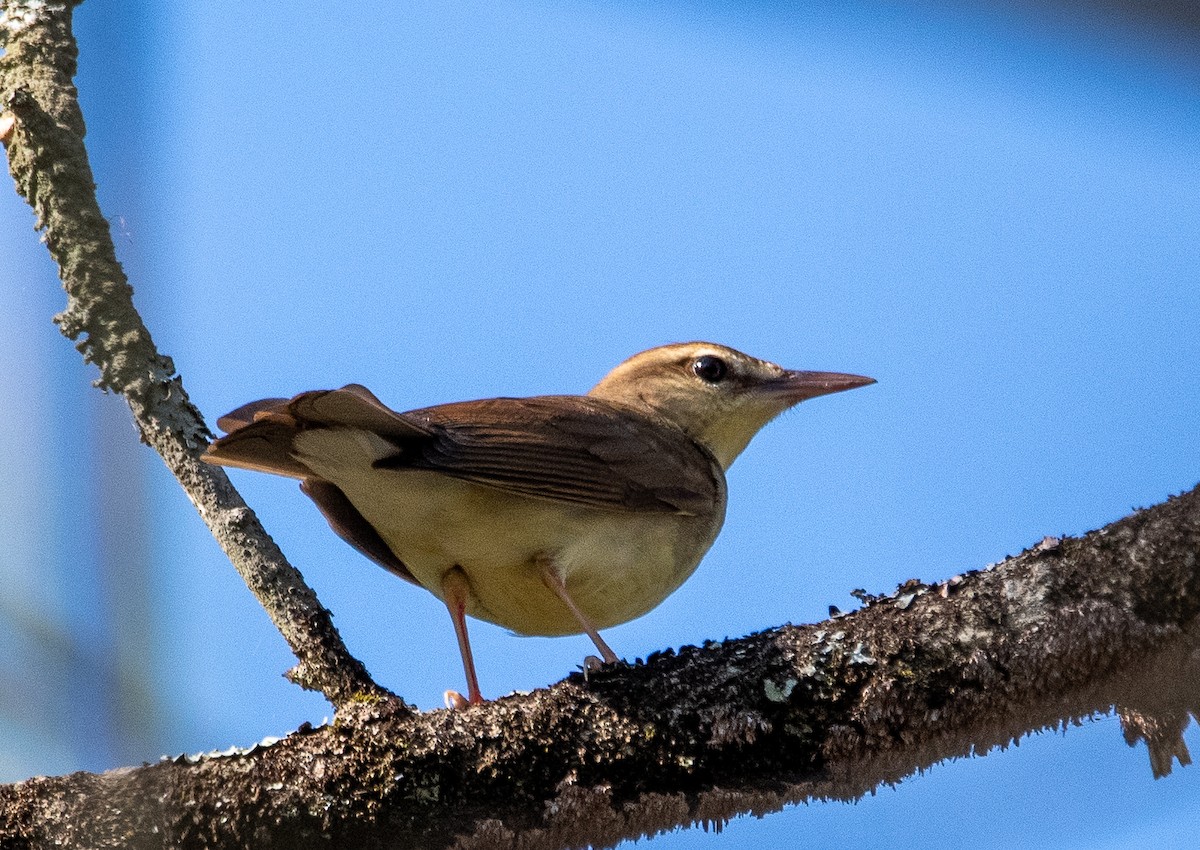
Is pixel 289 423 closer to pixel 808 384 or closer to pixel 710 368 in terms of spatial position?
pixel 710 368

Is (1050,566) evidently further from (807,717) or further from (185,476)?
(185,476)

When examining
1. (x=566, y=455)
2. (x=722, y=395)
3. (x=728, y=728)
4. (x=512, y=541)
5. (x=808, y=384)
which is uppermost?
(x=722, y=395)

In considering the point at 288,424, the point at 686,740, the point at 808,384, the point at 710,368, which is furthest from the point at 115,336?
the point at 808,384

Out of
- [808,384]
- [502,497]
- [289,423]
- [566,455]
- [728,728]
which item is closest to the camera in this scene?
[728,728]

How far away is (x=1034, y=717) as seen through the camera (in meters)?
2.82

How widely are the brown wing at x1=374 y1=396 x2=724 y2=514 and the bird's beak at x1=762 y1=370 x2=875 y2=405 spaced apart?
73 centimetres

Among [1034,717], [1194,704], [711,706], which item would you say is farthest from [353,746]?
[1194,704]

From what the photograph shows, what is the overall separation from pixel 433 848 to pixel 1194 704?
182cm

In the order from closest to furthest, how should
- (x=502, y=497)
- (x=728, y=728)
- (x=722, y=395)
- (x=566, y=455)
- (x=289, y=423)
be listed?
1. (x=728, y=728)
2. (x=289, y=423)
3. (x=502, y=497)
4. (x=566, y=455)
5. (x=722, y=395)

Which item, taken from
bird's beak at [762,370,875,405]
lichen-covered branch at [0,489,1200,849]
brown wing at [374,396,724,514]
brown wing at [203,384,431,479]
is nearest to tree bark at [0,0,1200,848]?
lichen-covered branch at [0,489,1200,849]

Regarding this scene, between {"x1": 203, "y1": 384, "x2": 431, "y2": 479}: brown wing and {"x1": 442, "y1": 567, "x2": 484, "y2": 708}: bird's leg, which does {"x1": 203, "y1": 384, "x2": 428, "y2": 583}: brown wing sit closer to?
{"x1": 203, "y1": 384, "x2": 431, "y2": 479}: brown wing

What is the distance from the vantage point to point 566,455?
16.6 ft

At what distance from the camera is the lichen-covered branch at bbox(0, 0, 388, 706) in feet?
14.8

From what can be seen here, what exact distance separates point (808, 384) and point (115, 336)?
3393 mm
